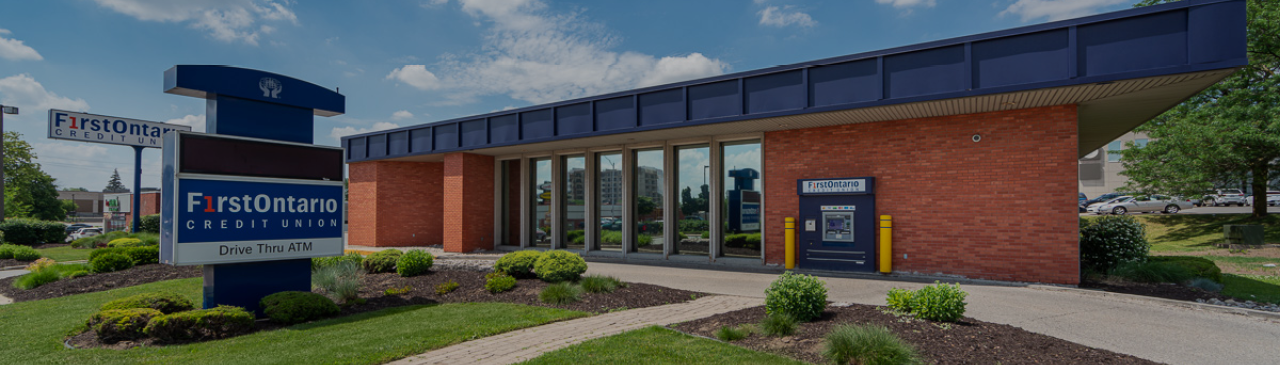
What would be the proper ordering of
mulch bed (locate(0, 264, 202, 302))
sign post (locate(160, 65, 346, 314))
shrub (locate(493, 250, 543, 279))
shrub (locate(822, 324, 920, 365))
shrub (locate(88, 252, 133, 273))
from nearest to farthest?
shrub (locate(822, 324, 920, 365)), sign post (locate(160, 65, 346, 314)), shrub (locate(493, 250, 543, 279)), mulch bed (locate(0, 264, 202, 302)), shrub (locate(88, 252, 133, 273))

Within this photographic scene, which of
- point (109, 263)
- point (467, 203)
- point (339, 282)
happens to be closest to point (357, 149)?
point (467, 203)

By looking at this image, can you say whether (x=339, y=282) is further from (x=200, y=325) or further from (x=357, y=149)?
(x=357, y=149)

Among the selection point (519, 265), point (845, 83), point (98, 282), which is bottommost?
point (98, 282)

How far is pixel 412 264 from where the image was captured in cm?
1241

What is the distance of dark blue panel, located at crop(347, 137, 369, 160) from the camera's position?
936 inches

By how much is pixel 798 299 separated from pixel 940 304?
60.7 inches

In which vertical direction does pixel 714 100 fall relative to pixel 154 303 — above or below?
above

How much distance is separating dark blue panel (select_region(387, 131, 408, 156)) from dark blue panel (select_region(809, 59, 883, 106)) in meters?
15.8

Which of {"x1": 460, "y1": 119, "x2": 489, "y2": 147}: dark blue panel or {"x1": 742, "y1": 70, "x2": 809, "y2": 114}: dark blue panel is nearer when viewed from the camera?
{"x1": 742, "y1": 70, "x2": 809, "y2": 114}: dark blue panel

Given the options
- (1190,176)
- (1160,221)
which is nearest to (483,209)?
(1190,176)

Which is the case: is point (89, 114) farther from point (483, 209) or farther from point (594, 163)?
point (594, 163)

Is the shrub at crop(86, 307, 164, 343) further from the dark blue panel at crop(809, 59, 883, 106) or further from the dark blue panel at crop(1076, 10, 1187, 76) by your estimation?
the dark blue panel at crop(1076, 10, 1187, 76)

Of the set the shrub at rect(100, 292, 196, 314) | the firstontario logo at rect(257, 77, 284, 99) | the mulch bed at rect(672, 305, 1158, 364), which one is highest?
the firstontario logo at rect(257, 77, 284, 99)

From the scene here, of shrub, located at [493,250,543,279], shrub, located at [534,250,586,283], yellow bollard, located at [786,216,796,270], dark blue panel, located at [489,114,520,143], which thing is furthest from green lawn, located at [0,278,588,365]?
dark blue panel, located at [489,114,520,143]
